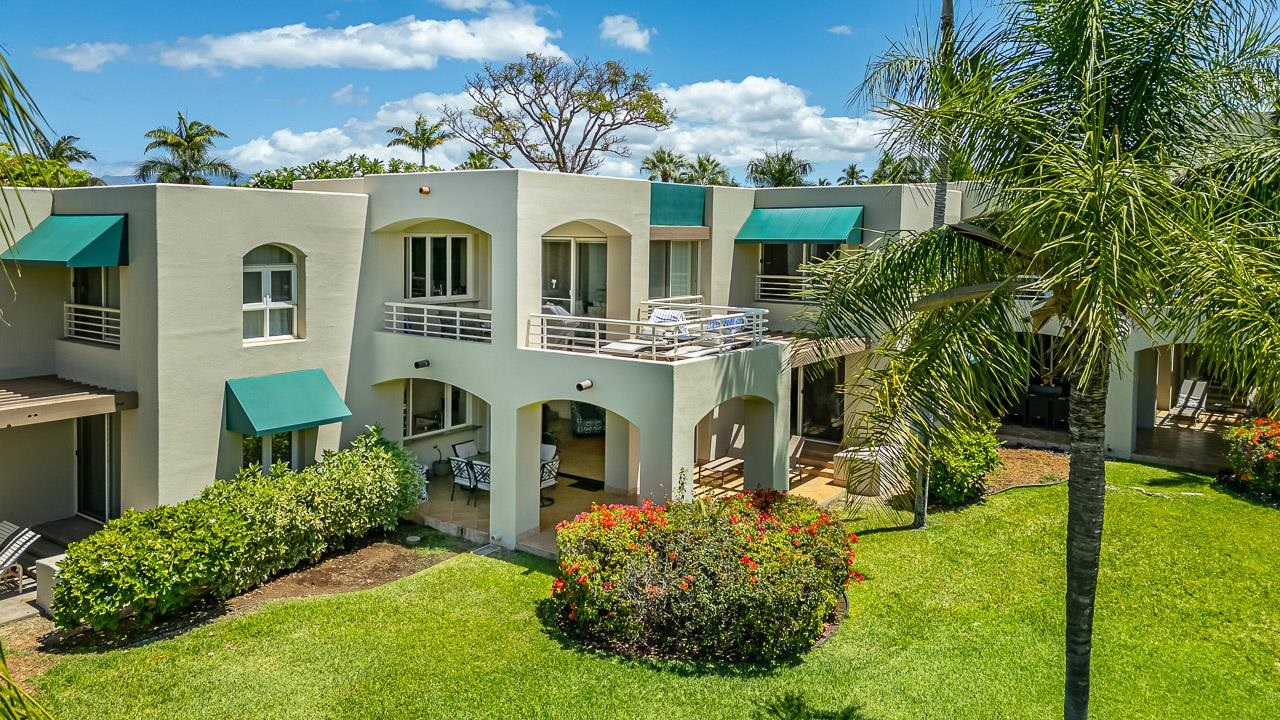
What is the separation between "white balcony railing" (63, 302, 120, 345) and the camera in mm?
18375

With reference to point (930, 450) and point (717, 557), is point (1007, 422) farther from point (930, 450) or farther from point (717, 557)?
point (930, 450)

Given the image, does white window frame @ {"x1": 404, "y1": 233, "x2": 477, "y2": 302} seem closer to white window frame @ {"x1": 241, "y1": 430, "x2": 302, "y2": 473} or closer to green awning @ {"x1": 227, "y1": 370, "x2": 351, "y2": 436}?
green awning @ {"x1": 227, "y1": 370, "x2": 351, "y2": 436}

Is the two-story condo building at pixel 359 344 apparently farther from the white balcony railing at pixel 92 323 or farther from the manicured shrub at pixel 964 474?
the manicured shrub at pixel 964 474

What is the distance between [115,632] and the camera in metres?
14.6

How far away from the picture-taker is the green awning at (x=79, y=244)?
659 inches

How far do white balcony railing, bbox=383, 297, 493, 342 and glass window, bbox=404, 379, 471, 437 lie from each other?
1474 millimetres

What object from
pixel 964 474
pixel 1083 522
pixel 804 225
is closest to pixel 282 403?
pixel 804 225

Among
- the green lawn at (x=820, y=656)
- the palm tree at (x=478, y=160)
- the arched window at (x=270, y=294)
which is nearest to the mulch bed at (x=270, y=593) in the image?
the green lawn at (x=820, y=656)

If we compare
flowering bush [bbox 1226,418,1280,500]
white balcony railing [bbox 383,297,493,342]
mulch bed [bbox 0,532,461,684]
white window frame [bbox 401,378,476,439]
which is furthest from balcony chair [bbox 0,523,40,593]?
flowering bush [bbox 1226,418,1280,500]

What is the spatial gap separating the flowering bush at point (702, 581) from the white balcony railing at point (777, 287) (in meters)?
11.0

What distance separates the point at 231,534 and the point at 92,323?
6.58 meters

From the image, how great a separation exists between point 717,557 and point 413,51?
37.4m

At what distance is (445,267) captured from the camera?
2194 cm

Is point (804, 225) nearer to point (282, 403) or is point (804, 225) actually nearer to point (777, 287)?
point (777, 287)
